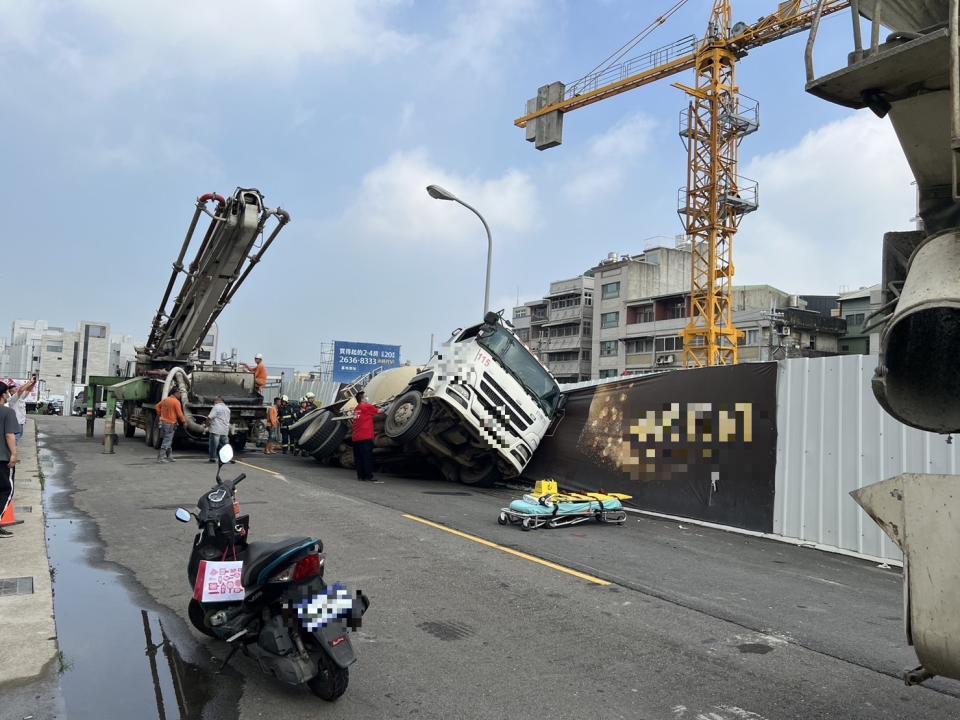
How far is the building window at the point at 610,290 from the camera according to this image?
2790 inches

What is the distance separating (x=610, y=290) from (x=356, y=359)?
40.7 metres

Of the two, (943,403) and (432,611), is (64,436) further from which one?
(943,403)

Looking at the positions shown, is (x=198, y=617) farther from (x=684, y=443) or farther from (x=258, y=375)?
(x=258, y=375)

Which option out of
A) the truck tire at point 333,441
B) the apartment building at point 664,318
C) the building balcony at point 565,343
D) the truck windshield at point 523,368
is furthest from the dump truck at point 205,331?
the building balcony at point 565,343

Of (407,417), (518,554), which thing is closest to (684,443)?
(518,554)

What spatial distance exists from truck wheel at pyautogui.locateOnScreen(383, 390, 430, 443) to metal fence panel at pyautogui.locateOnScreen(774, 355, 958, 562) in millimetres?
6348

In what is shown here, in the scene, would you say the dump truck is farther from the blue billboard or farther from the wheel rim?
the blue billboard

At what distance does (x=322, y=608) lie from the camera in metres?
3.87

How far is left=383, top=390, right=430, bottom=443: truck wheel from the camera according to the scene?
1328cm

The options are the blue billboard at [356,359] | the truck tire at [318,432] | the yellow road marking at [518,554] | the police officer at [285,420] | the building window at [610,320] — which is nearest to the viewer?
the yellow road marking at [518,554]

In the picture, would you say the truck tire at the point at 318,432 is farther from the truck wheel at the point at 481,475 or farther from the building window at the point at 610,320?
the building window at the point at 610,320

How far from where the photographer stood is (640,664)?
4.50 meters

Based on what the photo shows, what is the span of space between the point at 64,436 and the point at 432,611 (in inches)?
876

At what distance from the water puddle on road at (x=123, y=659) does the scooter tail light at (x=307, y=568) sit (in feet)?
2.41
